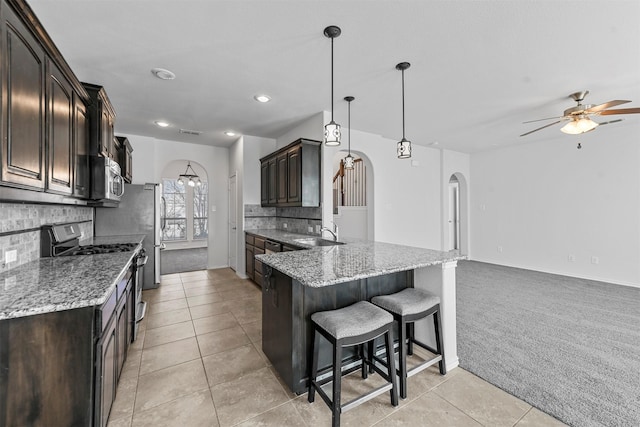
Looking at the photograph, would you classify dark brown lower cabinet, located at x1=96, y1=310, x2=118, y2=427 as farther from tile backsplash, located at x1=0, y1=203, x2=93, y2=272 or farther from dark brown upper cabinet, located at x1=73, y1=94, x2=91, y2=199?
dark brown upper cabinet, located at x1=73, y1=94, x2=91, y2=199

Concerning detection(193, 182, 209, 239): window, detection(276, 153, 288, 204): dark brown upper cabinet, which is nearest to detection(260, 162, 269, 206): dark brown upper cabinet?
detection(276, 153, 288, 204): dark brown upper cabinet

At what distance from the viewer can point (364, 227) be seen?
17.5 ft

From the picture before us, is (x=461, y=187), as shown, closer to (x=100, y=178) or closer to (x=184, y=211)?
(x=100, y=178)

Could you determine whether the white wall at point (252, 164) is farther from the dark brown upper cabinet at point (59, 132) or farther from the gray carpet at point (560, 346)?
the gray carpet at point (560, 346)

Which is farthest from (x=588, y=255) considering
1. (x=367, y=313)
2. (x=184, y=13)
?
(x=184, y=13)

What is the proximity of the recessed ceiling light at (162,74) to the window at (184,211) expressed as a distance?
6.41 m

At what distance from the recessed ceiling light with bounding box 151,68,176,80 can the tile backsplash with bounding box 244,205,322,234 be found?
2450 millimetres

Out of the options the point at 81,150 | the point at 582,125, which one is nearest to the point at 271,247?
the point at 81,150

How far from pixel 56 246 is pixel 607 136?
7.99 meters

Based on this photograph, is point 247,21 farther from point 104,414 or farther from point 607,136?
point 607,136

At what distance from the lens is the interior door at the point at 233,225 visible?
219 inches

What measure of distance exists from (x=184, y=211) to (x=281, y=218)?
531 cm

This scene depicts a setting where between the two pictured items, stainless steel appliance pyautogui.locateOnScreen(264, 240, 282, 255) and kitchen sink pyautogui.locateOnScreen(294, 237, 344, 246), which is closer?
kitchen sink pyautogui.locateOnScreen(294, 237, 344, 246)

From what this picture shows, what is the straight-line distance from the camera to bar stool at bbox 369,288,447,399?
183cm
